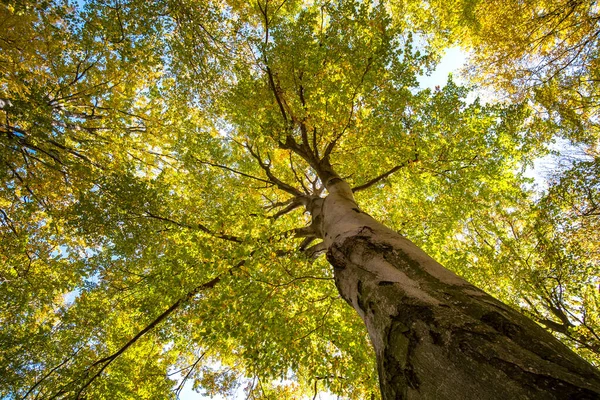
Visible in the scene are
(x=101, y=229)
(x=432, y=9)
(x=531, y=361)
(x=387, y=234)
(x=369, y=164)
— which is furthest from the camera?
(x=432, y=9)

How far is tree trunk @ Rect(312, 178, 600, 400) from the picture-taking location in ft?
3.68

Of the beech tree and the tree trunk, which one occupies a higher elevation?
the beech tree

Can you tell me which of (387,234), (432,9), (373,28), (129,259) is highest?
(432,9)

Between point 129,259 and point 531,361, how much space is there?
605 centimetres

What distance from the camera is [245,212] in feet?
18.6

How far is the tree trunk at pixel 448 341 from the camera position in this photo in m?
1.12

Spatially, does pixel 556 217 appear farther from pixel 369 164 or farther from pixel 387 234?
pixel 387 234

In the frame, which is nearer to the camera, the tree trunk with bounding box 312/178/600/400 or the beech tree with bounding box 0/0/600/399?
the tree trunk with bounding box 312/178/600/400

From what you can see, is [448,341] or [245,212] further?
[245,212]

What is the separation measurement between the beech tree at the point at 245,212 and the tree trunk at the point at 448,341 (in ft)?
0.13

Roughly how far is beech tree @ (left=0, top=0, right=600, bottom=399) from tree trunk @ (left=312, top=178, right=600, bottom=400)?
0.13ft

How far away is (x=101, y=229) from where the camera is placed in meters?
4.58

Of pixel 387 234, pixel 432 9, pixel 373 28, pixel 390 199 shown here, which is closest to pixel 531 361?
pixel 387 234

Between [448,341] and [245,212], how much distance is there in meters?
4.68
